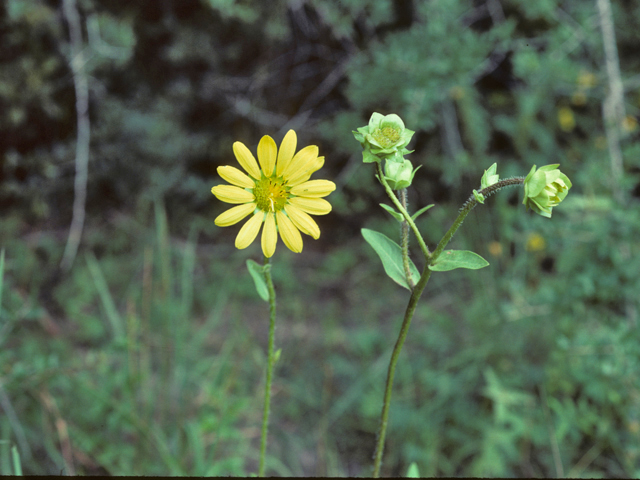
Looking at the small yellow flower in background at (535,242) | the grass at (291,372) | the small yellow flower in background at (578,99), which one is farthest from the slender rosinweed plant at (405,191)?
the small yellow flower in background at (578,99)

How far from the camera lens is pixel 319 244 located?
253 cm

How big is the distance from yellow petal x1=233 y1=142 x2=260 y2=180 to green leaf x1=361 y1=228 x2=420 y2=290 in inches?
9.3

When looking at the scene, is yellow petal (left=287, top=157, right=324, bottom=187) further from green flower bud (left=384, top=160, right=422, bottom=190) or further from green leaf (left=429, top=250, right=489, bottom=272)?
green leaf (left=429, top=250, right=489, bottom=272)

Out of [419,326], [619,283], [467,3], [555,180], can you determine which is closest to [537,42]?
[467,3]

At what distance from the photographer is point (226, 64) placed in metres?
2.14

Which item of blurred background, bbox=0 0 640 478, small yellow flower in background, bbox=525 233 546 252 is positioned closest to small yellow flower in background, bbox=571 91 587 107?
blurred background, bbox=0 0 640 478

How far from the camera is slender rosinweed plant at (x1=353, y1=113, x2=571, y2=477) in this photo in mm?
648

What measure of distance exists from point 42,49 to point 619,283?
248cm

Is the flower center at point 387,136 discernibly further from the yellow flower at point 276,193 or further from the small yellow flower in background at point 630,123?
the small yellow flower in background at point 630,123

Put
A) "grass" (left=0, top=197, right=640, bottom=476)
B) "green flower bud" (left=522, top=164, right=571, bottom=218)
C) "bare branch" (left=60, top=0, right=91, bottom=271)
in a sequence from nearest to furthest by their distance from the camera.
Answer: "green flower bud" (left=522, top=164, right=571, bottom=218), "grass" (left=0, top=197, right=640, bottom=476), "bare branch" (left=60, top=0, right=91, bottom=271)

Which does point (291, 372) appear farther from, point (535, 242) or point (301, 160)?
point (301, 160)

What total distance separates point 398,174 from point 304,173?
0.17m

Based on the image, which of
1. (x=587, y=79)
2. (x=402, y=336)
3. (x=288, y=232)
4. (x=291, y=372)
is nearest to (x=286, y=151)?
(x=288, y=232)

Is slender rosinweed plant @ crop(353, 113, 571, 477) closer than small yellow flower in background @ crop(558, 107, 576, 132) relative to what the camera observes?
Yes
